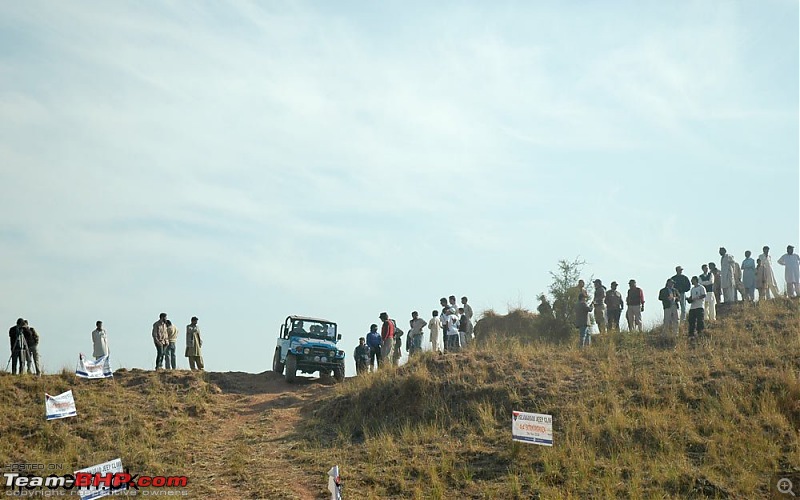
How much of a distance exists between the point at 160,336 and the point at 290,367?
4155 mm

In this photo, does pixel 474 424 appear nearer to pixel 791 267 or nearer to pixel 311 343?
pixel 311 343

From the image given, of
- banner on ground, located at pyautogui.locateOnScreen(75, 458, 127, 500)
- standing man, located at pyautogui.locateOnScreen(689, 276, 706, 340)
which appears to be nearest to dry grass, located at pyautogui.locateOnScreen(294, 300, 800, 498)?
standing man, located at pyautogui.locateOnScreen(689, 276, 706, 340)

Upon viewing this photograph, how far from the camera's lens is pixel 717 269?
25.6m

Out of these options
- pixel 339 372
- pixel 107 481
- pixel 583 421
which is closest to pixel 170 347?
pixel 339 372

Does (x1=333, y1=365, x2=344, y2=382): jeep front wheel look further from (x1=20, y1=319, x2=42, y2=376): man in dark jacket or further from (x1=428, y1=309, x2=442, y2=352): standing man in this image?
(x1=20, y1=319, x2=42, y2=376): man in dark jacket

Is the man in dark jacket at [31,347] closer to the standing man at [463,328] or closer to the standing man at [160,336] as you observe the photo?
the standing man at [160,336]

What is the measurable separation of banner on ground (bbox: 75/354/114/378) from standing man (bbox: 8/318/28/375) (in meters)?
1.80

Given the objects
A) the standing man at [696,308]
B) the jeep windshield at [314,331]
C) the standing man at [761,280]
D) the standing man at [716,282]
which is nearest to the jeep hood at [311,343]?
the jeep windshield at [314,331]

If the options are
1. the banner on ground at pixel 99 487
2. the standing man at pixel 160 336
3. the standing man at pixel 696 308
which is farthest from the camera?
the standing man at pixel 160 336

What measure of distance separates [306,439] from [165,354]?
792 cm

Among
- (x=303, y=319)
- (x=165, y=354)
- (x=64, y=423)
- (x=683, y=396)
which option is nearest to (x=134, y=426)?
(x=64, y=423)

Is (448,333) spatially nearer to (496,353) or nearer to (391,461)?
(496,353)

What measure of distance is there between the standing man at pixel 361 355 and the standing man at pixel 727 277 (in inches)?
→ 489

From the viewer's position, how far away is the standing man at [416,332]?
79.3 ft
